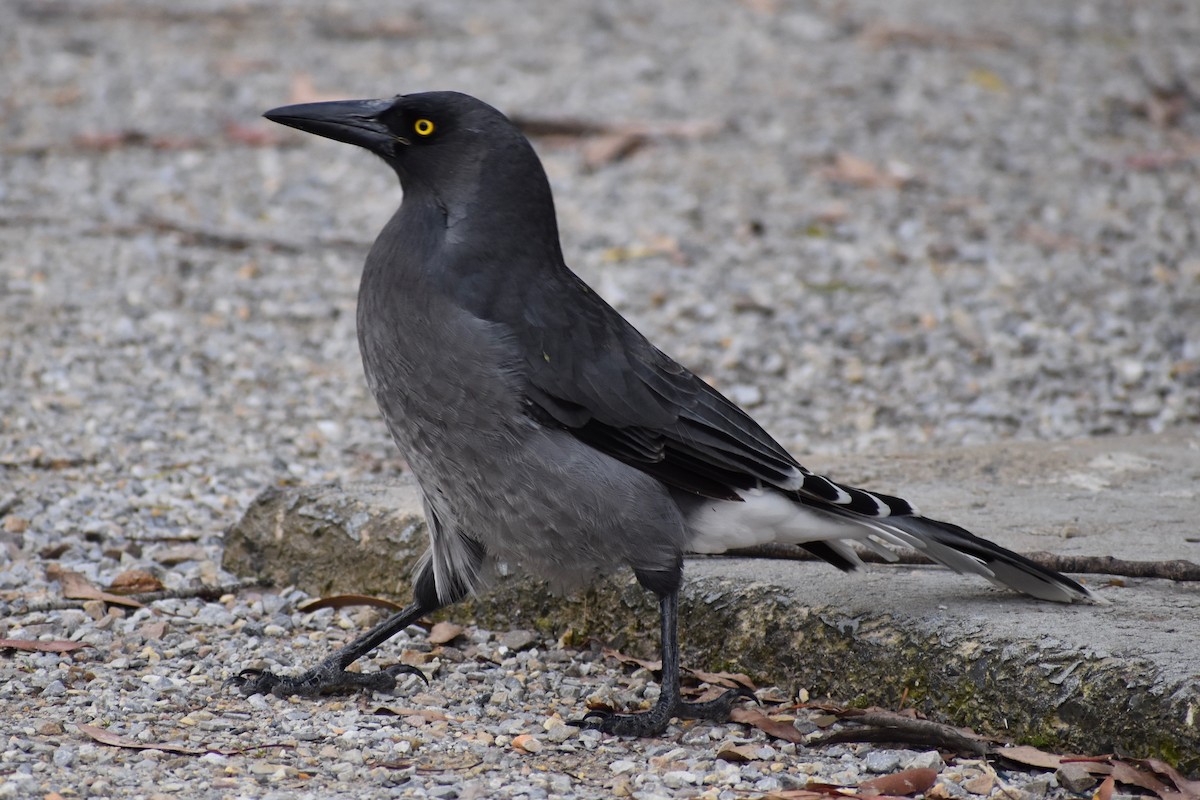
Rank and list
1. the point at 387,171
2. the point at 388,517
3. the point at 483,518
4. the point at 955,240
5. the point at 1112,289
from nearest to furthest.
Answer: the point at 483,518 → the point at 388,517 → the point at 1112,289 → the point at 955,240 → the point at 387,171

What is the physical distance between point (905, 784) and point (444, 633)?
139 cm

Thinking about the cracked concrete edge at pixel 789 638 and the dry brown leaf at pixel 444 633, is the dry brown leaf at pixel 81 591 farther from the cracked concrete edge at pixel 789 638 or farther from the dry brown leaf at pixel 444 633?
the dry brown leaf at pixel 444 633

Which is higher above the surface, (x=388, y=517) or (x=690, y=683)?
(x=388, y=517)

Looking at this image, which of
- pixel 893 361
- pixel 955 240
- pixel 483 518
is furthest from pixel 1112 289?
pixel 483 518

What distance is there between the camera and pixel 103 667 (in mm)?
3492

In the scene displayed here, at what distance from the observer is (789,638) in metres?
3.46

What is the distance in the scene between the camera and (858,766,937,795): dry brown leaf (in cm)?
292

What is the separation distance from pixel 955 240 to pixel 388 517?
3.93 m

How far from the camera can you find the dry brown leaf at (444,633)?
3852 mm

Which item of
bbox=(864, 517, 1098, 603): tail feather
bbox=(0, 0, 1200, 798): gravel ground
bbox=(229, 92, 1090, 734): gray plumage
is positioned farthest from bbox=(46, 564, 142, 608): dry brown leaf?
bbox=(864, 517, 1098, 603): tail feather

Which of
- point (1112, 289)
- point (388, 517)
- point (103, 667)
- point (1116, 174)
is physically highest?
point (1116, 174)

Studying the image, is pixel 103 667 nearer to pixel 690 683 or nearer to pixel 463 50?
pixel 690 683

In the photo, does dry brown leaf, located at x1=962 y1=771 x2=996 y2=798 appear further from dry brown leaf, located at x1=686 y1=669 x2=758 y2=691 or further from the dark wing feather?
the dark wing feather

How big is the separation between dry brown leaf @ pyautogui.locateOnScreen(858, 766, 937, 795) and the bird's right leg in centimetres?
116
